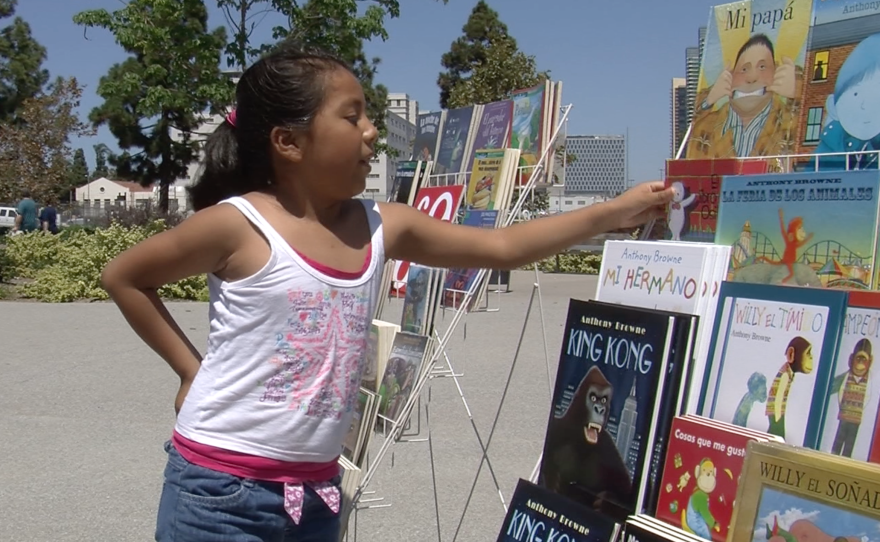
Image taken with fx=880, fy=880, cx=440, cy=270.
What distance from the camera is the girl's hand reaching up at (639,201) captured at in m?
2.13

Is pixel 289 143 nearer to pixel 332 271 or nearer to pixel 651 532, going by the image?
pixel 332 271

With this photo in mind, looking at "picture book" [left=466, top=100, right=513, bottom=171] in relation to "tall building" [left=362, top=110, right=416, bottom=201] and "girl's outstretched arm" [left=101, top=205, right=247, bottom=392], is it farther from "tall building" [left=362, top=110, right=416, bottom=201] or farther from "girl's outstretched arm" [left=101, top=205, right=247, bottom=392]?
"girl's outstretched arm" [left=101, top=205, right=247, bottom=392]

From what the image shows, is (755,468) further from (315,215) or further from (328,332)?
(315,215)

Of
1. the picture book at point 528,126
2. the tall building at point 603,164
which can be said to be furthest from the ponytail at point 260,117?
the tall building at point 603,164

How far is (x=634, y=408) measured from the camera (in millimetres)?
1977

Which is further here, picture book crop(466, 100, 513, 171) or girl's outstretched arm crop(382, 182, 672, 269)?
picture book crop(466, 100, 513, 171)

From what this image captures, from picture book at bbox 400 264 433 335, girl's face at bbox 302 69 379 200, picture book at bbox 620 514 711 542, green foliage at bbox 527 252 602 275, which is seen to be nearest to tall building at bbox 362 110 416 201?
girl's face at bbox 302 69 379 200

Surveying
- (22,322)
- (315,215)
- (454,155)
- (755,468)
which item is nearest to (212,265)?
(315,215)

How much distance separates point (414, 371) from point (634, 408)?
132cm

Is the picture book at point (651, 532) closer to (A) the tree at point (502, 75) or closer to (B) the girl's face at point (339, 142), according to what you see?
(B) the girl's face at point (339, 142)

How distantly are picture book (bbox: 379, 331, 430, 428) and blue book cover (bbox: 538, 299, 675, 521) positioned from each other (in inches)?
38.7

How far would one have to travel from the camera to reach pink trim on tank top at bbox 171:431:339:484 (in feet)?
5.85

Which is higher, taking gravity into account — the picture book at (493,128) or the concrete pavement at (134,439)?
the picture book at (493,128)

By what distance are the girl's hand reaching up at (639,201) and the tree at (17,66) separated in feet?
108
